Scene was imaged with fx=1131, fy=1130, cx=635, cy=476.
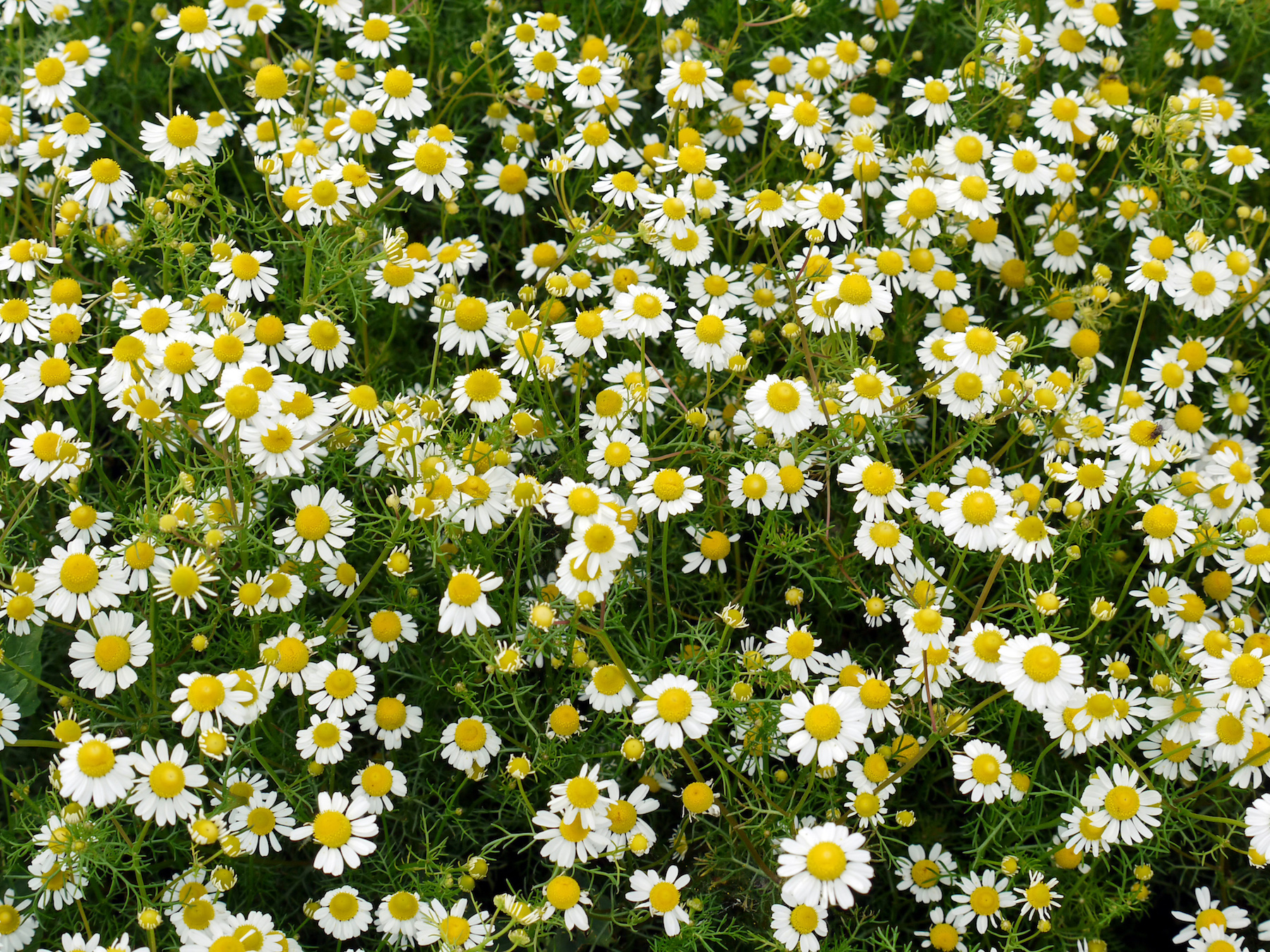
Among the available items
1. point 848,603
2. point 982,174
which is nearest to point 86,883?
point 848,603

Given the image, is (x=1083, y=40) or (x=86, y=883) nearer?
(x=86, y=883)

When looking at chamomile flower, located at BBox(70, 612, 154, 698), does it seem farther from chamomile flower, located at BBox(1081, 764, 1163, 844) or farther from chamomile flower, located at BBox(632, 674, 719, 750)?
chamomile flower, located at BBox(1081, 764, 1163, 844)

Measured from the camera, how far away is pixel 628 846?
2.57 m

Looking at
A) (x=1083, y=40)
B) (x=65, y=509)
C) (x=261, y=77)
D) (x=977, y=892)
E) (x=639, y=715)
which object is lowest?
(x=977, y=892)

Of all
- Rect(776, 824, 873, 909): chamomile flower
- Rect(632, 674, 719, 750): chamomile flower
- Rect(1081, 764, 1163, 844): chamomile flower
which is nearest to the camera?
Rect(776, 824, 873, 909): chamomile flower

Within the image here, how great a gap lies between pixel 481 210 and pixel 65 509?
5.03ft

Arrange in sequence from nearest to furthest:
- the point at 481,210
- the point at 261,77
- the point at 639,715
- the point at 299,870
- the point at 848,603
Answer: the point at 639,715, the point at 299,870, the point at 848,603, the point at 261,77, the point at 481,210

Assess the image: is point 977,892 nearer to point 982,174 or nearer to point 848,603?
point 848,603

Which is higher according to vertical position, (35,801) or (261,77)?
(261,77)

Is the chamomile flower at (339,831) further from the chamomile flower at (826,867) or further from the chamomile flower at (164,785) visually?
the chamomile flower at (826,867)

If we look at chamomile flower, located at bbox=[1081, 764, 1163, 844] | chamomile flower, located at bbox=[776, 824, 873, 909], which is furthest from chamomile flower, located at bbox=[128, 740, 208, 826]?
chamomile flower, located at bbox=[1081, 764, 1163, 844]

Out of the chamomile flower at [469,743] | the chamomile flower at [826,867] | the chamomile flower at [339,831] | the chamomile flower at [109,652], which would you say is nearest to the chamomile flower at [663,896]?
the chamomile flower at [826,867]

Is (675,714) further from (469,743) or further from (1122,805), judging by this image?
(1122,805)

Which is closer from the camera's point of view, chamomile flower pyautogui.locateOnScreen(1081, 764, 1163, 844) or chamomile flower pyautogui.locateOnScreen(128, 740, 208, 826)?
chamomile flower pyautogui.locateOnScreen(128, 740, 208, 826)
